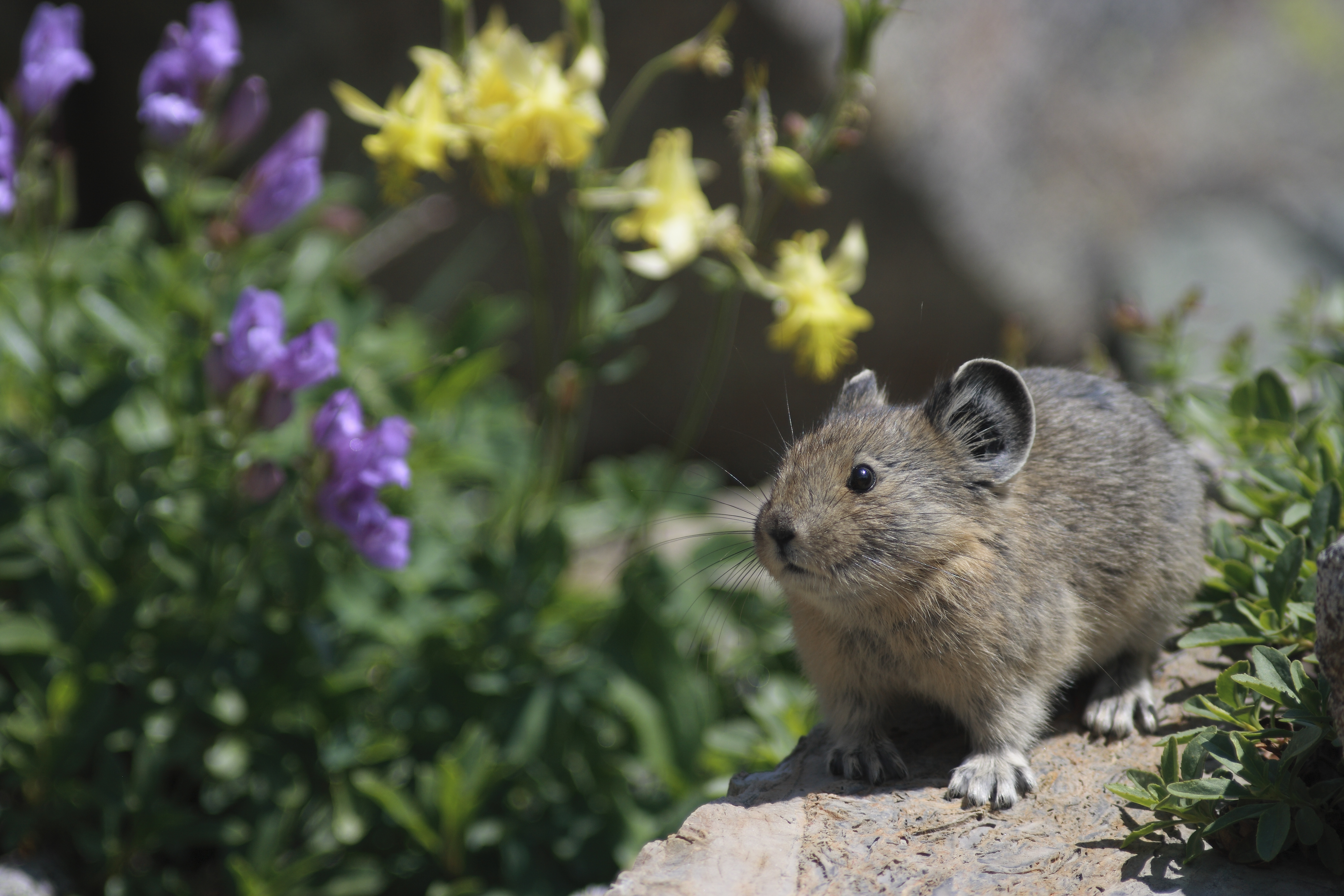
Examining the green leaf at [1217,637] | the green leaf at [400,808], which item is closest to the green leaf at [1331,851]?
the green leaf at [1217,637]

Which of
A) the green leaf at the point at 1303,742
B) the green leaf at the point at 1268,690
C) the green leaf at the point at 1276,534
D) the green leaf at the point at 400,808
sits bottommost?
the green leaf at the point at 400,808

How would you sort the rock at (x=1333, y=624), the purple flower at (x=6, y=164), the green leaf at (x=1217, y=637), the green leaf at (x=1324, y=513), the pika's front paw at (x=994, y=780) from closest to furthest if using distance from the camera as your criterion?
1. the rock at (x=1333, y=624)
2. the pika's front paw at (x=994, y=780)
3. the green leaf at (x=1217, y=637)
4. the green leaf at (x=1324, y=513)
5. the purple flower at (x=6, y=164)

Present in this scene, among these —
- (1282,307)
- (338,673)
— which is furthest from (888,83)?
(338,673)

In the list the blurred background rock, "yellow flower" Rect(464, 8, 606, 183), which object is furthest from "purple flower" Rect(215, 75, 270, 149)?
the blurred background rock

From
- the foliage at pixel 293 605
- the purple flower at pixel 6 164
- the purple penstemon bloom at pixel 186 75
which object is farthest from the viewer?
the purple penstemon bloom at pixel 186 75

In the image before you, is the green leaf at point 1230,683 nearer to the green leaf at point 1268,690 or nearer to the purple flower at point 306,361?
the green leaf at point 1268,690

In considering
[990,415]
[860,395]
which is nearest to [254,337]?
[860,395]
